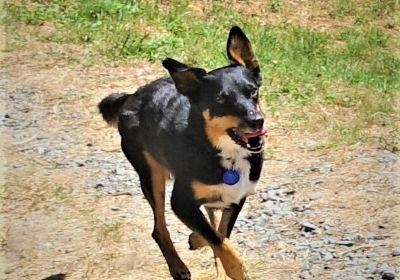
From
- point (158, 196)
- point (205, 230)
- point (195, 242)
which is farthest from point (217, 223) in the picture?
point (205, 230)

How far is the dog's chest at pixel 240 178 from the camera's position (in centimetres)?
443

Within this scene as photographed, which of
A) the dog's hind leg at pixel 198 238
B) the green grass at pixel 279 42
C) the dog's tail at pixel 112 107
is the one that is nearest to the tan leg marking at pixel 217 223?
the dog's hind leg at pixel 198 238

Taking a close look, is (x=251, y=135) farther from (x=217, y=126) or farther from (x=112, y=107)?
(x=112, y=107)

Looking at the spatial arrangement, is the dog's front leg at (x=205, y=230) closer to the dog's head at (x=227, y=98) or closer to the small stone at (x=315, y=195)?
the dog's head at (x=227, y=98)

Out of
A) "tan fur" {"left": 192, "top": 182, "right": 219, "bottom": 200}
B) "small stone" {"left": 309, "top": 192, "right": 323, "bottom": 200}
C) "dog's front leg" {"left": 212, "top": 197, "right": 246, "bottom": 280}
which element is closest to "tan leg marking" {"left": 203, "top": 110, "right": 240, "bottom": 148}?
"tan fur" {"left": 192, "top": 182, "right": 219, "bottom": 200}

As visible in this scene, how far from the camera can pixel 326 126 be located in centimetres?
703

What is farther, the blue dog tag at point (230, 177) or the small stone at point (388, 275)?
the small stone at point (388, 275)

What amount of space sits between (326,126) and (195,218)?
112 inches

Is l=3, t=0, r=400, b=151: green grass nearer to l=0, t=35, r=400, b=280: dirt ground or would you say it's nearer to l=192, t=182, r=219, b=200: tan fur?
l=0, t=35, r=400, b=280: dirt ground

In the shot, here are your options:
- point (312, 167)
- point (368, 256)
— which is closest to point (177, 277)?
point (368, 256)

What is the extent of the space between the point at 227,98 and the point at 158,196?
3.25 feet

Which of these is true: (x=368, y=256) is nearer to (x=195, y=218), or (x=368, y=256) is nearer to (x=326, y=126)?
(x=195, y=218)

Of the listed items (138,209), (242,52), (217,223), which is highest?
(242,52)

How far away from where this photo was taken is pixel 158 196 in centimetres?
497
